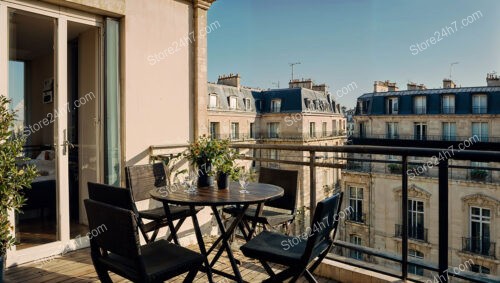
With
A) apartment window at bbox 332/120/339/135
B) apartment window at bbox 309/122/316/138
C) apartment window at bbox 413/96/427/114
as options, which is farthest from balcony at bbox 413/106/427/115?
apartment window at bbox 332/120/339/135

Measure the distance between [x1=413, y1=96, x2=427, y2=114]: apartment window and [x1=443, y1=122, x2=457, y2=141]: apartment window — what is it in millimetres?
1574

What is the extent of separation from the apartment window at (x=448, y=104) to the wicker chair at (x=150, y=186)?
76.3 feet

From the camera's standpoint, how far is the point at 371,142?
23.9m

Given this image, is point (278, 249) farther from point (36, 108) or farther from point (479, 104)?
point (479, 104)

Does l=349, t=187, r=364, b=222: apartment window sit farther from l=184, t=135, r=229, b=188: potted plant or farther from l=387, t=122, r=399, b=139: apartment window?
l=184, t=135, r=229, b=188: potted plant

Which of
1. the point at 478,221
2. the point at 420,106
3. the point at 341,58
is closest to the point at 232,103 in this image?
the point at 341,58

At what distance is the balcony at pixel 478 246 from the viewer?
15930 millimetres

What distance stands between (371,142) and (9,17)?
23.5 m

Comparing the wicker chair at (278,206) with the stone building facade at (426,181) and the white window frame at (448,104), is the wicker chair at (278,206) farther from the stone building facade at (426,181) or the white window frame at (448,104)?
the white window frame at (448,104)

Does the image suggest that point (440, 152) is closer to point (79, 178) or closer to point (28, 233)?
point (79, 178)

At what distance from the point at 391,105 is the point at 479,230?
34.8 ft

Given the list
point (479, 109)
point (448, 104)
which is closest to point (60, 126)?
point (448, 104)

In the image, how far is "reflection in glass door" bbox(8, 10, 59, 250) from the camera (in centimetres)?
324

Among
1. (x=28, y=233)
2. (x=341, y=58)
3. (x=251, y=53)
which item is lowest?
(x=28, y=233)
